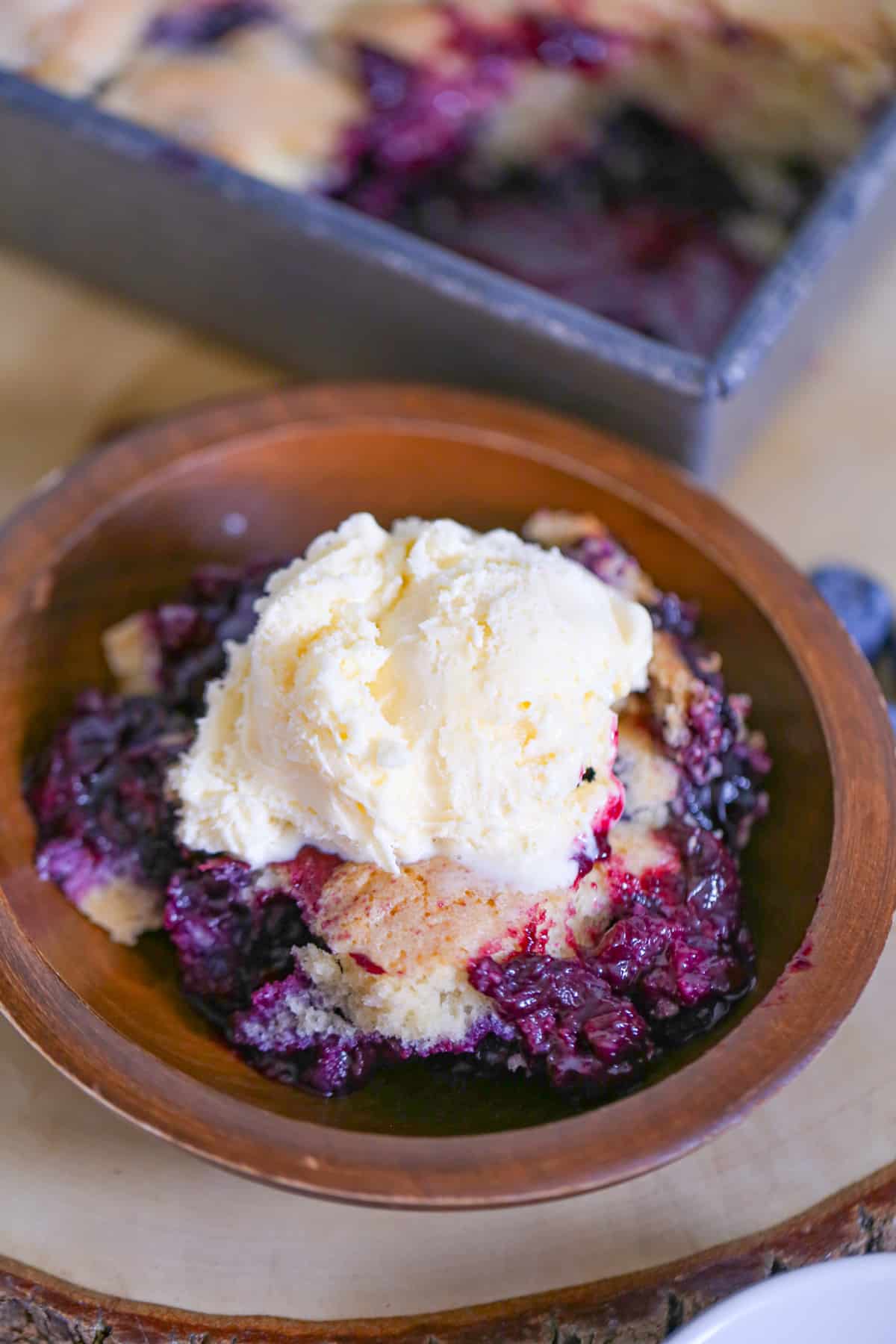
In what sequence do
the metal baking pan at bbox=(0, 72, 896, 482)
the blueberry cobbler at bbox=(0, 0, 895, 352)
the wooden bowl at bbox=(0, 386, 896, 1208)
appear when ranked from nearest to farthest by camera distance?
the wooden bowl at bbox=(0, 386, 896, 1208)
the metal baking pan at bbox=(0, 72, 896, 482)
the blueberry cobbler at bbox=(0, 0, 895, 352)

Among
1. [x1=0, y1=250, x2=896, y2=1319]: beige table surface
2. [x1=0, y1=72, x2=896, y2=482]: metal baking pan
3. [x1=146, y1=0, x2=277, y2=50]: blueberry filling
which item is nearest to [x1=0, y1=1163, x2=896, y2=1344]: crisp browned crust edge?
[x1=0, y1=250, x2=896, y2=1319]: beige table surface

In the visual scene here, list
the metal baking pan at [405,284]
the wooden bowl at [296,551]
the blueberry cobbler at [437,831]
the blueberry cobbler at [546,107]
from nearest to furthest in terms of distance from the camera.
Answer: the wooden bowl at [296,551]
the blueberry cobbler at [437,831]
the metal baking pan at [405,284]
the blueberry cobbler at [546,107]

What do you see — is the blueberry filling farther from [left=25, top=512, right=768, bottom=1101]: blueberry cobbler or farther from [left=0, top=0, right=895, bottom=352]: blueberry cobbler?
[left=25, top=512, right=768, bottom=1101]: blueberry cobbler

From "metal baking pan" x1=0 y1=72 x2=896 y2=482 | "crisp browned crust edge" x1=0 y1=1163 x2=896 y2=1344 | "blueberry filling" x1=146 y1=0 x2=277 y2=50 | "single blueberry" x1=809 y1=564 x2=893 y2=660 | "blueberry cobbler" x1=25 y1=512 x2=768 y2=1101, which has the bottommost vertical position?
"crisp browned crust edge" x1=0 y1=1163 x2=896 y2=1344

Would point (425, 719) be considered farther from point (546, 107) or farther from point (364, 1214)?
point (546, 107)

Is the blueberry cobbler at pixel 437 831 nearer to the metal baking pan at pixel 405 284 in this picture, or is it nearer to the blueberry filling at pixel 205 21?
the metal baking pan at pixel 405 284

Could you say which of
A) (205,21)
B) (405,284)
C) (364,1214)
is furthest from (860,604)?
(205,21)

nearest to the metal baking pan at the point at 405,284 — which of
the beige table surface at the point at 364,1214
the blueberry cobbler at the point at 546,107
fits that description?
the blueberry cobbler at the point at 546,107
